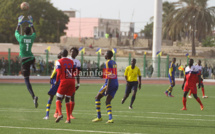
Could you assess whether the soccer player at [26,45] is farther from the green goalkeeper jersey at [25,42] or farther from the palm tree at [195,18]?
the palm tree at [195,18]

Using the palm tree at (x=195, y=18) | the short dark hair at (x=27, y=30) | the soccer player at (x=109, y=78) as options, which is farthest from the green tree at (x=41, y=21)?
the soccer player at (x=109, y=78)

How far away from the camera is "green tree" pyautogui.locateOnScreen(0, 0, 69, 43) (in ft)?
246

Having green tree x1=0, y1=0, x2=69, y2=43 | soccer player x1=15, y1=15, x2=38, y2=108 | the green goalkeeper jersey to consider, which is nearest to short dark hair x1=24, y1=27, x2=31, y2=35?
soccer player x1=15, y1=15, x2=38, y2=108

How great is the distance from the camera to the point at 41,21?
8050 cm

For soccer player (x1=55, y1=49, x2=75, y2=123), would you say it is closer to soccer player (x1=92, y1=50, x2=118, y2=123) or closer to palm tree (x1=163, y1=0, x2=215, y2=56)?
soccer player (x1=92, y1=50, x2=118, y2=123)

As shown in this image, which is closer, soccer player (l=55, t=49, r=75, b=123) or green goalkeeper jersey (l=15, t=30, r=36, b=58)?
soccer player (l=55, t=49, r=75, b=123)

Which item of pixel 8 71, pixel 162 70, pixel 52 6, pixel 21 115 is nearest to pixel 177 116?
pixel 21 115

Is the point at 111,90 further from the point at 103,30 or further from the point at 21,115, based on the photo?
the point at 103,30

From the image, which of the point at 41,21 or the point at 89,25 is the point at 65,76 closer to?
the point at 41,21

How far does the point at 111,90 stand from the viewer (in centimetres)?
1181

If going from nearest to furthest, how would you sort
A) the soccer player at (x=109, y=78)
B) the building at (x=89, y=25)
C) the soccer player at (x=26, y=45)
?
the soccer player at (x=109, y=78)
the soccer player at (x=26, y=45)
the building at (x=89, y=25)

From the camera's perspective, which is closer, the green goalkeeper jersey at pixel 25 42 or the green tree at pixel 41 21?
the green goalkeeper jersey at pixel 25 42

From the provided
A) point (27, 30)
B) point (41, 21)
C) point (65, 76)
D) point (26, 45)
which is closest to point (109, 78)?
point (65, 76)

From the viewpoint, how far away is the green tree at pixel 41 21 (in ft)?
246
